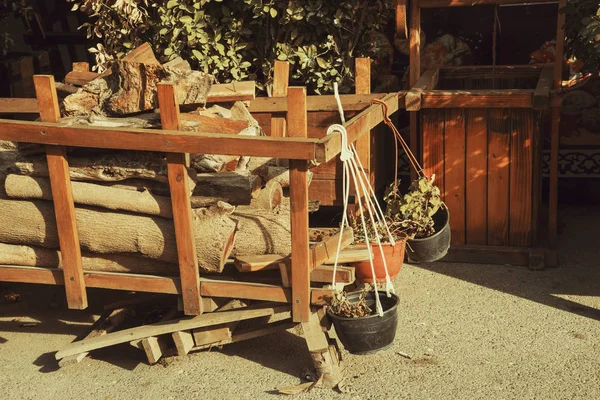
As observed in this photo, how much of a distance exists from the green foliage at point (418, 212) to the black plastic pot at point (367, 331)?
84 cm

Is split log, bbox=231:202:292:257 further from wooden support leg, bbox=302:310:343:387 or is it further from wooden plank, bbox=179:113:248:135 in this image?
wooden plank, bbox=179:113:248:135

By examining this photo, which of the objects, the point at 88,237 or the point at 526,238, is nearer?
the point at 88,237

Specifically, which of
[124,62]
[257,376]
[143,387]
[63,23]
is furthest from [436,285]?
[63,23]

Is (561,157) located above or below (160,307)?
above

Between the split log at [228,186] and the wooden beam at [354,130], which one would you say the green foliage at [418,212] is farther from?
the split log at [228,186]

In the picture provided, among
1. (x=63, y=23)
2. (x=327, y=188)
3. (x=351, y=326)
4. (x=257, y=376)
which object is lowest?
(x=257, y=376)

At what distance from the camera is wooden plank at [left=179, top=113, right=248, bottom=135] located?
512 centimetres

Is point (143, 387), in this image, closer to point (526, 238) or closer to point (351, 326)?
point (351, 326)

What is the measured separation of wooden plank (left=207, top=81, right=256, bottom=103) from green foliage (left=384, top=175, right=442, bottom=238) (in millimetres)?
1382

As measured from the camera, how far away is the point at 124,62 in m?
5.18

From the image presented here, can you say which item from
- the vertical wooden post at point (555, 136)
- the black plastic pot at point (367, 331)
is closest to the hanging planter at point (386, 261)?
the black plastic pot at point (367, 331)

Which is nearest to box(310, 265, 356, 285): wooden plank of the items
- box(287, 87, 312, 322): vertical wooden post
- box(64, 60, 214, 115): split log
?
box(287, 87, 312, 322): vertical wooden post

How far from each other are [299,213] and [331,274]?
0.57 meters

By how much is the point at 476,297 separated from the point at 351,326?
1.99 m
